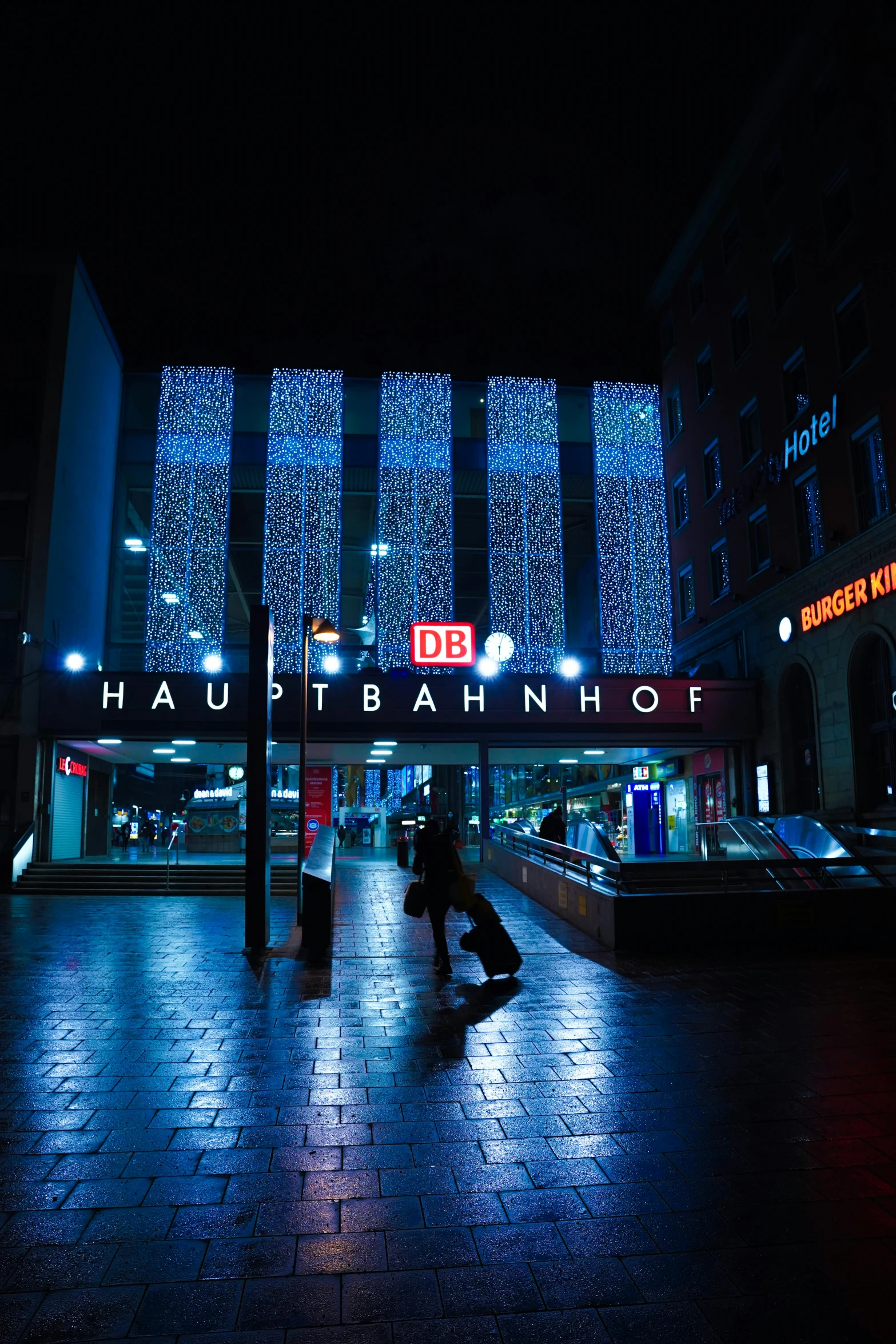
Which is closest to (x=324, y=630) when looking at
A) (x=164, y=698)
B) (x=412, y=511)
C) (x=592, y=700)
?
(x=164, y=698)

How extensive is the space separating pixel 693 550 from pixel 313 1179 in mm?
30887

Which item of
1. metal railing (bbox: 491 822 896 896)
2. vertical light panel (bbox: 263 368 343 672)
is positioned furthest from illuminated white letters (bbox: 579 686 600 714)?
Result: metal railing (bbox: 491 822 896 896)

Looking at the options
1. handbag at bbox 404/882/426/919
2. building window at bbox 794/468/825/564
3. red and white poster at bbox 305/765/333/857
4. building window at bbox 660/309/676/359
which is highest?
building window at bbox 660/309/676/359

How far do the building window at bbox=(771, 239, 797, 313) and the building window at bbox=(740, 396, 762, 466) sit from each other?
120 inches

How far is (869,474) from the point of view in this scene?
22516mm

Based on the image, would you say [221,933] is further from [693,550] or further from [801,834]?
[693,550]

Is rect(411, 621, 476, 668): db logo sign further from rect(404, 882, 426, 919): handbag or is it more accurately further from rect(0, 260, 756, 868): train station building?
rect(404, 882, 426, 919): handbag

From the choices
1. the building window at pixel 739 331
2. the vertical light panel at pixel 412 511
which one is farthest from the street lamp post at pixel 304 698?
the building window at pixel 739 331

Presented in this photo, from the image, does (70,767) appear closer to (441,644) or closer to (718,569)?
(441,644)

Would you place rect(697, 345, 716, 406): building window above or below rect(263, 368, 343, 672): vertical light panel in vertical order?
above

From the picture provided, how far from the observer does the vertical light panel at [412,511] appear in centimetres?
3036

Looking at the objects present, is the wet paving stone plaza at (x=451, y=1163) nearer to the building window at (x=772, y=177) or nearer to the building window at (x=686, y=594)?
the building window at (x=686, y=594)

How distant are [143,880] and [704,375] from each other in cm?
2572

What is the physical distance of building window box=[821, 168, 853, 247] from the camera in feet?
77.6
